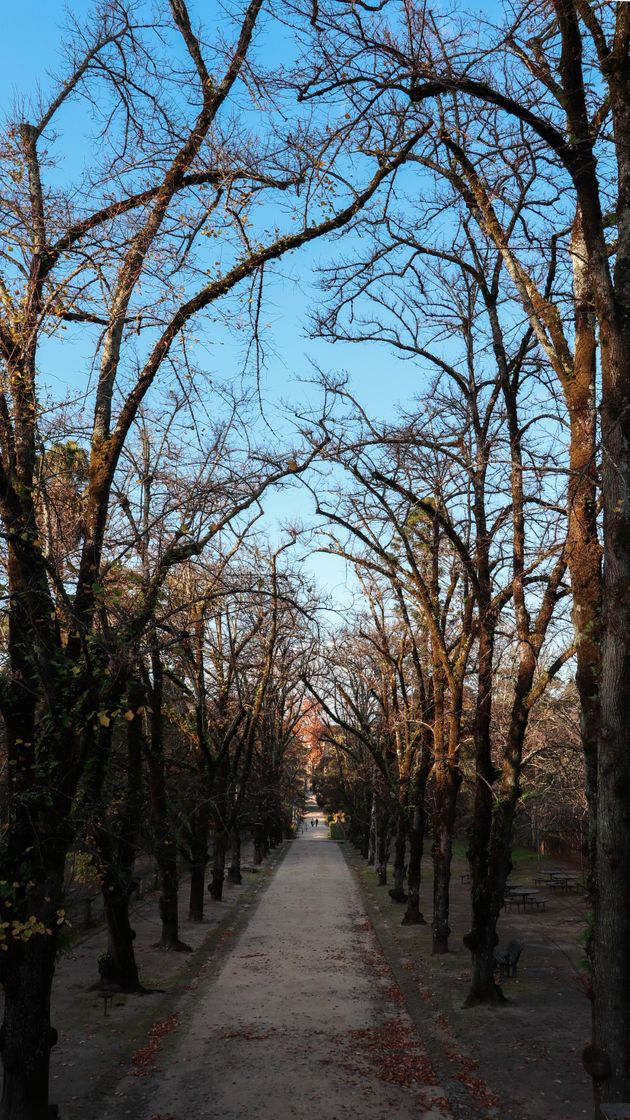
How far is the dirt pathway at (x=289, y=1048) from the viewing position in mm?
8930

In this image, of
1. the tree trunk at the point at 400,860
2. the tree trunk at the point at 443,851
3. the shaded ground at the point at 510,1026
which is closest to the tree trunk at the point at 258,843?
the tree trunk at the point at 400,860

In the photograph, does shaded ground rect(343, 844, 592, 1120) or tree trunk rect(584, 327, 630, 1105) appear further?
shaded ground rect(343, 844, 592, 1120)

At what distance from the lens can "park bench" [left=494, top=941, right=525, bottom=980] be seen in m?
15.1

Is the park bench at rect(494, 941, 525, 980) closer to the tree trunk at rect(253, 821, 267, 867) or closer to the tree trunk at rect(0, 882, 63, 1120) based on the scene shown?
the tree trunk at rect(0, 882, 63, 1120)

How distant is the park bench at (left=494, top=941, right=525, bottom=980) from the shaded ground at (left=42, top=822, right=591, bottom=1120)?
243 millimetres

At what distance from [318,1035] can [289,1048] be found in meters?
0.83

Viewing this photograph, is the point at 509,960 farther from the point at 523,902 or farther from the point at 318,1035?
the point at 523,902

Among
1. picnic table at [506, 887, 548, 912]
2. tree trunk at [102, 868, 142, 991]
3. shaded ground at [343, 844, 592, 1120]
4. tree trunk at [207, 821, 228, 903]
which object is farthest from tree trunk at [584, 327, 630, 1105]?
tree trunk at [207, 821, 228, 903]

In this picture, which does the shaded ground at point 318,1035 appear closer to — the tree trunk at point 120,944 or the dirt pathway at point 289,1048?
the dirt pathway at point 289,1048

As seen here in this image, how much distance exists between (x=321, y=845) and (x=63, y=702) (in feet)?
185

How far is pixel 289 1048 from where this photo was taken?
36.1ft

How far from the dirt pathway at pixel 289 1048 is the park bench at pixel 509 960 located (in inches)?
80.7

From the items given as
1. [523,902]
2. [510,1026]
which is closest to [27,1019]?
[510,1026]

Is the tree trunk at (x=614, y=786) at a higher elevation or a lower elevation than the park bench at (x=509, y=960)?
higher
